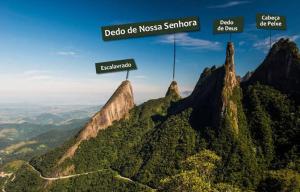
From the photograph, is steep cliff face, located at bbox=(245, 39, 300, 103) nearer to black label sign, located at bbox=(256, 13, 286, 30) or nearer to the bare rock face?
the bare rock face

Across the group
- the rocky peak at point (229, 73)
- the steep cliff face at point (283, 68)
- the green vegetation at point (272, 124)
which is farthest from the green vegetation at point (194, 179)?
the steep cliff face at point (283, 68)

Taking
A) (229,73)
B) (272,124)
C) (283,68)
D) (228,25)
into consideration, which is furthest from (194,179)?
(283,68)

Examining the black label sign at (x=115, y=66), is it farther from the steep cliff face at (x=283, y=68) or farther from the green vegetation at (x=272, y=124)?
the steep cliff face at (x=283, y=68)

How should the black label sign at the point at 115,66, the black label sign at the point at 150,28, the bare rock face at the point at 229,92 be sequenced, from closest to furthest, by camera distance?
the black label sign at the point at 150,28, the black label sign at the point at 115,66, the bare rock face at the point at 229,92

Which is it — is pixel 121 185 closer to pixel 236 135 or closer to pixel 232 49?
pixel 236 135

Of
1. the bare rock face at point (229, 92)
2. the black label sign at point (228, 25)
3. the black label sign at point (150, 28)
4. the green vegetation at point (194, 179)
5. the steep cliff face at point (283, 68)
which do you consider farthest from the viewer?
the bare rock face at point (229, 92)

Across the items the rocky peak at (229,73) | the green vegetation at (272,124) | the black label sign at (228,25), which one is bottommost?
the green vegetation at (272,124)

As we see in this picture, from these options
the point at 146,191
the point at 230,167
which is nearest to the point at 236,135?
the point at 230,167

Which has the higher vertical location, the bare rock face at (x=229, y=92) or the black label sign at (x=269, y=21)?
the black label sign at (x=269, y=21)
